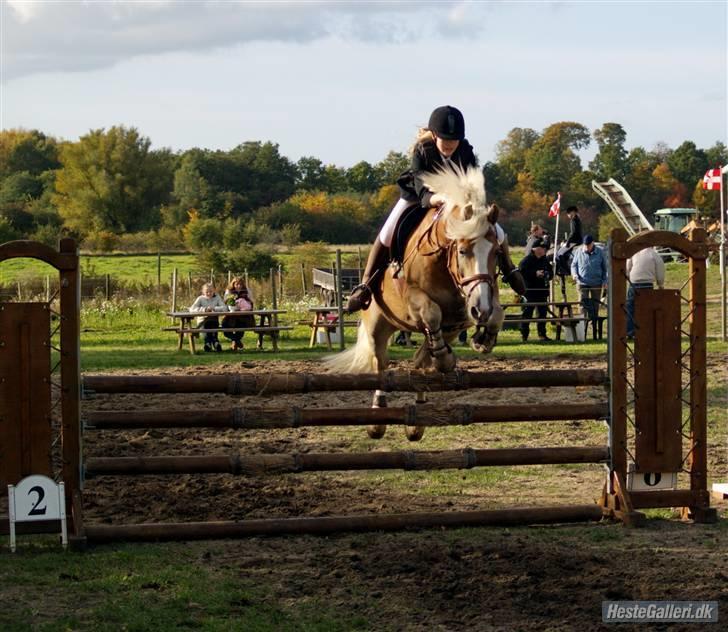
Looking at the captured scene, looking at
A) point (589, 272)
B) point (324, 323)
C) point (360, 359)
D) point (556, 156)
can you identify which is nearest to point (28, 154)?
point (556, 156)

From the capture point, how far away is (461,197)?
7801 mm

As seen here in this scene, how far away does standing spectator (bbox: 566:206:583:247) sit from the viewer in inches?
876

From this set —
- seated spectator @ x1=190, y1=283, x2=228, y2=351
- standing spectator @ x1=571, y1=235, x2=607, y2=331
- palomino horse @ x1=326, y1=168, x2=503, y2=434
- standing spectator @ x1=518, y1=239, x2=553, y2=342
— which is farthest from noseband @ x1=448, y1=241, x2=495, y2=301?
standing spectator @ x1=571, y1=235, x2=607, y2=331

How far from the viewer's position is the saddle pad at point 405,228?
8672 mm

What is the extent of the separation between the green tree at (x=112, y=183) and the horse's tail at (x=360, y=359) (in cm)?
5538

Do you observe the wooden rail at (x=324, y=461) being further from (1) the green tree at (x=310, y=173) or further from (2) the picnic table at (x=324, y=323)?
(1) the green tree at (x=310, y=173)

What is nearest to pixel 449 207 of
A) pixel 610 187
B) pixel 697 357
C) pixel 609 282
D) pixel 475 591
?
pixel 609 282

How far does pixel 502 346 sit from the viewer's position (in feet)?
64.4

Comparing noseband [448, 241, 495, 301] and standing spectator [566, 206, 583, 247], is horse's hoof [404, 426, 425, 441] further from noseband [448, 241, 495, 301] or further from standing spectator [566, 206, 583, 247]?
standing spectator [566, 206, 583, 247]

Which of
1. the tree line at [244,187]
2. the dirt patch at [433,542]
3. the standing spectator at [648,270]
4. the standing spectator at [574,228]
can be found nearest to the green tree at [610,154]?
the tree line at [244,187]

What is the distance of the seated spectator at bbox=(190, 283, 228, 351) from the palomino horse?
11006 mm

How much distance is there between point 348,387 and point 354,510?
3.03ft

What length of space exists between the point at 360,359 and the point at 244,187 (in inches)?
2519

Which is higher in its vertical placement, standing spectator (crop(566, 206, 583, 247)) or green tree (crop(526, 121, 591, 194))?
green tree (crop(526, 121, 591, 194))
